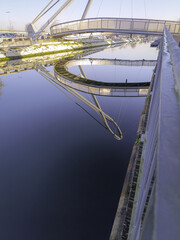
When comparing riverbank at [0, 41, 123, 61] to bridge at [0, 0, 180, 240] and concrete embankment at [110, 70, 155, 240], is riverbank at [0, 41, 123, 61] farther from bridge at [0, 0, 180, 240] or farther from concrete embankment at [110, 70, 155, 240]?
concrete embankment at [110, 70, 155, 240]

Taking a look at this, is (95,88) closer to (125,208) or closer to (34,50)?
(125,208)

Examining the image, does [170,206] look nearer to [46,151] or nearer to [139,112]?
[46,151]

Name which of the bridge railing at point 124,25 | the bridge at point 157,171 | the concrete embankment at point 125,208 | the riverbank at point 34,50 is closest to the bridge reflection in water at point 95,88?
the bridge at point 157,171

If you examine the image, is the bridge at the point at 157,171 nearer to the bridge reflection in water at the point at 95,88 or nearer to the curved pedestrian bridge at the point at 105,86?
the bridge reflection in water at the point at 95,88

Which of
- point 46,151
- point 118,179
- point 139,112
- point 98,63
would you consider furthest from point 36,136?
point 98,63

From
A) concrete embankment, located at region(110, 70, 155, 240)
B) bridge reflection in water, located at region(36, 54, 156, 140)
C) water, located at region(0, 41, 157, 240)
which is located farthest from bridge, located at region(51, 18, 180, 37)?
concrete embankment, located at region(110, 70, 155, 240)

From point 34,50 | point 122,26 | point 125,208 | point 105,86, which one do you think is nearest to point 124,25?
point 122,26

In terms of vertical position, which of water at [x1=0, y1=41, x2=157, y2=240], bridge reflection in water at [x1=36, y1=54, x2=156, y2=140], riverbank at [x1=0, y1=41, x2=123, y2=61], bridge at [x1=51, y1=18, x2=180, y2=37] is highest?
bridge at [x1=51, y1=18, x2=180, y2=37]
